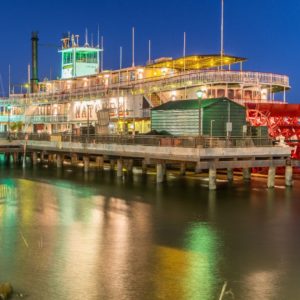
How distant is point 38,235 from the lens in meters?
21.5

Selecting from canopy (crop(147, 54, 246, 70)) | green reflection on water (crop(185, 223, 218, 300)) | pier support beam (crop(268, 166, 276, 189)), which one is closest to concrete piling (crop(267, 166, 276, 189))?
pier support beam (crop(268, 166, 276, 189))

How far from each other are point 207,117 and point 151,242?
21.2 metres

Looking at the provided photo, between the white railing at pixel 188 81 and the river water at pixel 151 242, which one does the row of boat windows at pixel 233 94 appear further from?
the river water at pixel 151 242

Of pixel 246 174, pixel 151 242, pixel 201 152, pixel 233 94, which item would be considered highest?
pixel 233 94

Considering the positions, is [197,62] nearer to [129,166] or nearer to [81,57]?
[129,166]

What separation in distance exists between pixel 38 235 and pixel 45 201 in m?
9.55

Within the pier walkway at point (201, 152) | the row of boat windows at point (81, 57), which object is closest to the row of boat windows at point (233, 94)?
the pier walkway at point (201, 152)

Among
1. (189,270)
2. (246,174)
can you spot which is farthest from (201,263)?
(246,174)

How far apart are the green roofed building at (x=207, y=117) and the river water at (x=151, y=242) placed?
620cm

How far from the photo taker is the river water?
1527 cm

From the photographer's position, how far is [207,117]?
40.2 m

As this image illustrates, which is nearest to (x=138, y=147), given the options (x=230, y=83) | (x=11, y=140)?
(x=230, y=83)

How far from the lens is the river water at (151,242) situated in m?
15.3

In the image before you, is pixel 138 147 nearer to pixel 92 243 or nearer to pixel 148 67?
pixel 92 243
